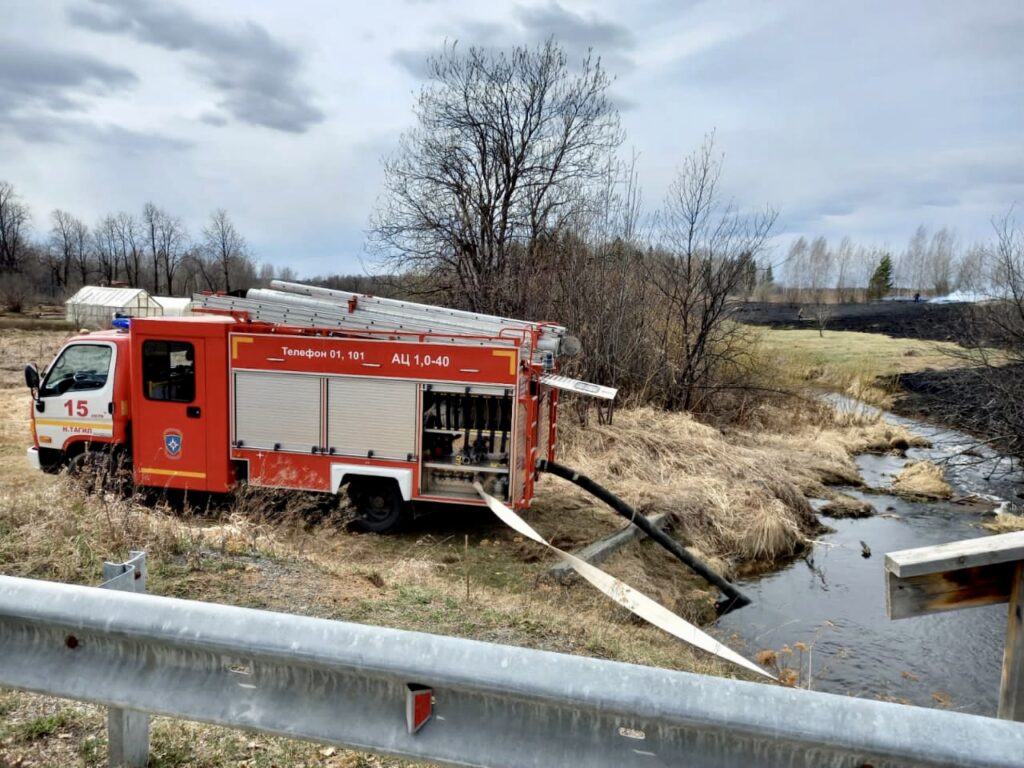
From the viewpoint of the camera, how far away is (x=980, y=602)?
2.82 metres

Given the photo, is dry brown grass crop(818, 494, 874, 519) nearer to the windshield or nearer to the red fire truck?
the red fire truck

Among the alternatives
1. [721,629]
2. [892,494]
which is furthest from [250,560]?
[892,494]

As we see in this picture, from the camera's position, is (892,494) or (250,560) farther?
(892,494)

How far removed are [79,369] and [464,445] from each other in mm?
5089

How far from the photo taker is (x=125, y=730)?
252cm

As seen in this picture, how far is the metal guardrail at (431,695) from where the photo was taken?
1655mm

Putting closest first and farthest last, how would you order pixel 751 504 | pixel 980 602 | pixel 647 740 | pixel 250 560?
pixel 647 740 → pixel 980 602 → pixel 250 560 → pixel 751 504

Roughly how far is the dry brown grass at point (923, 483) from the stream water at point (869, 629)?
156cm

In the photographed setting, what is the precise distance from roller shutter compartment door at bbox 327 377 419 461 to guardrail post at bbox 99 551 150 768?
5.71 meters

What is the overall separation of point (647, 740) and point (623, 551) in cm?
779

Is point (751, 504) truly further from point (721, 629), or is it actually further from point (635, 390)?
point (635, 390)

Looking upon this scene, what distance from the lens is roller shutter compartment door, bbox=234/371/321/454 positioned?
8617mm

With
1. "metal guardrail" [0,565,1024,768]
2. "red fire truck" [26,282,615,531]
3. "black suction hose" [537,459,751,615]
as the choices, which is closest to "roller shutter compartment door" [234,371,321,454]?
"red fire truck" [26,282,615,531]

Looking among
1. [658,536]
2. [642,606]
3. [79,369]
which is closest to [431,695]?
[642,606]
